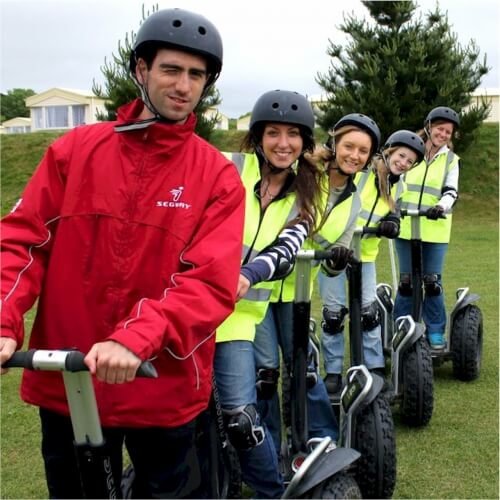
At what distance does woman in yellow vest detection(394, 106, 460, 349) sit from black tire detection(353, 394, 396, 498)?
253cm

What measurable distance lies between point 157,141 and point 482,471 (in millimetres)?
2905

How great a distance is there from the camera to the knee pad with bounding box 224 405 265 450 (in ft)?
10.1

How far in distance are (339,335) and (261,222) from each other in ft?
5.58

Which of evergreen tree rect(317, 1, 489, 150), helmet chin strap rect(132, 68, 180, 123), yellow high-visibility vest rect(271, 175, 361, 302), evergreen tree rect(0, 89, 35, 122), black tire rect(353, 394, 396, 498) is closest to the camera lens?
helmet chin strap rect(132, 68, 180, 123)

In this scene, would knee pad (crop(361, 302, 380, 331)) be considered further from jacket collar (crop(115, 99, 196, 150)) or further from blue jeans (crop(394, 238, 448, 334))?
jacket collar (crop(115, 99, 196, 150))

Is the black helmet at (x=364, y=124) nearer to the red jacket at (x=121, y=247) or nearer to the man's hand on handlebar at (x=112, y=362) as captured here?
the red jacket at (x=121, y=247)

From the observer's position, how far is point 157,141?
2246 millimetres

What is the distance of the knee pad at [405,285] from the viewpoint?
585 centimetres

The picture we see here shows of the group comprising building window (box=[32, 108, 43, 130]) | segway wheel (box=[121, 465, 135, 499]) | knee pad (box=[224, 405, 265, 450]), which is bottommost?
segway wheel (box=[121, 465, 135, 499])

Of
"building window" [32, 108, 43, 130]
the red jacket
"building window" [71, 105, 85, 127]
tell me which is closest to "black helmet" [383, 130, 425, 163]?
the red jacket

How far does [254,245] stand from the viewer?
124 inches

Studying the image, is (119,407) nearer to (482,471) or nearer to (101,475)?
(101,475)

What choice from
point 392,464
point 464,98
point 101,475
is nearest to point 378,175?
point 392,464

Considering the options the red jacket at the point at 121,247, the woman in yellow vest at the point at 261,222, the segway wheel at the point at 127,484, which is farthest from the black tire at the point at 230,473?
the red jacket at the point at 121,247
